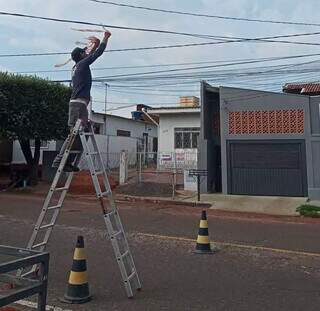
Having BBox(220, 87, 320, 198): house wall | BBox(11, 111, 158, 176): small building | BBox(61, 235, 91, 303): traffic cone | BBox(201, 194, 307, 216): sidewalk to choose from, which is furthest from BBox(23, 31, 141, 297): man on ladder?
BBox(11, 111, 158, 176): small building

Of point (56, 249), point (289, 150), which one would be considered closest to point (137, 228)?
point (56, 249)

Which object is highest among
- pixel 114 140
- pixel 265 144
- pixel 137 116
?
pixel 137 116

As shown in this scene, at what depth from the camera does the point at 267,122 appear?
21.6 meters

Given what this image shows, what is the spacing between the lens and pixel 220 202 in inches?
765

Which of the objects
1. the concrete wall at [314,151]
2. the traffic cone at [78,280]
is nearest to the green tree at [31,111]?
the concrete wall at [314,151]

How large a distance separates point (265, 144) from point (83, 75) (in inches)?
634

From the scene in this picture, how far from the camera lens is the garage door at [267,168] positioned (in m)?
20.9

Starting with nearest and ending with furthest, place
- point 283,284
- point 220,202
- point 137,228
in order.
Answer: point 283,284 → point 137,228 → point 220,202

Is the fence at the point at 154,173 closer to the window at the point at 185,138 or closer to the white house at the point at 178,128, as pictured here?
the white house at the point at 178,128

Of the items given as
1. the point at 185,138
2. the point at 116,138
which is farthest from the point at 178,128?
the point at 116,138

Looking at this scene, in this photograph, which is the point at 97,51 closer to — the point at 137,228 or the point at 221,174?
the point at 137,228

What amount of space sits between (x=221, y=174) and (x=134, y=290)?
1648 centimetres

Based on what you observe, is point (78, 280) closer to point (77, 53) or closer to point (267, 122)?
point (77, 53)

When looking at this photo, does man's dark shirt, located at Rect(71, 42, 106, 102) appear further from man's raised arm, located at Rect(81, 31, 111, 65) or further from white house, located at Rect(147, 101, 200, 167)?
white house, located at Rect(147, 101, 200, 167)
